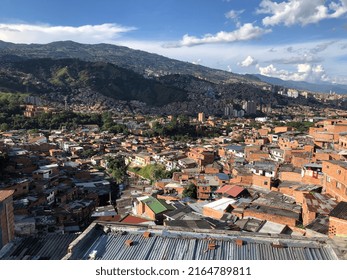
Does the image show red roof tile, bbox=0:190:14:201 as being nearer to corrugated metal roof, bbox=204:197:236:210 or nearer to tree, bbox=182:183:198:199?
corrugated metal roof, bbox=204:197:236:210

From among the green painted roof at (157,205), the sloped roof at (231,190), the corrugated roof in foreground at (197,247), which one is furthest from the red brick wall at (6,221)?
the sloped roof at (231,190)

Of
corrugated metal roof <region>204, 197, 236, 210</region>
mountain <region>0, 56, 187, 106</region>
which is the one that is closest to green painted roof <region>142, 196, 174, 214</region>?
corrugated metal roof <region>204, 197, 236, 210</region>

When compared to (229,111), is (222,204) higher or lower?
A: higher

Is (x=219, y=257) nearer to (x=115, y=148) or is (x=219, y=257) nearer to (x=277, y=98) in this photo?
(x=115, y=148)

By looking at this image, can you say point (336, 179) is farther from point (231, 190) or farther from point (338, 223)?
point (338, 223)

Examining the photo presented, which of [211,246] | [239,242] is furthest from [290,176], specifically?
[211,246]
